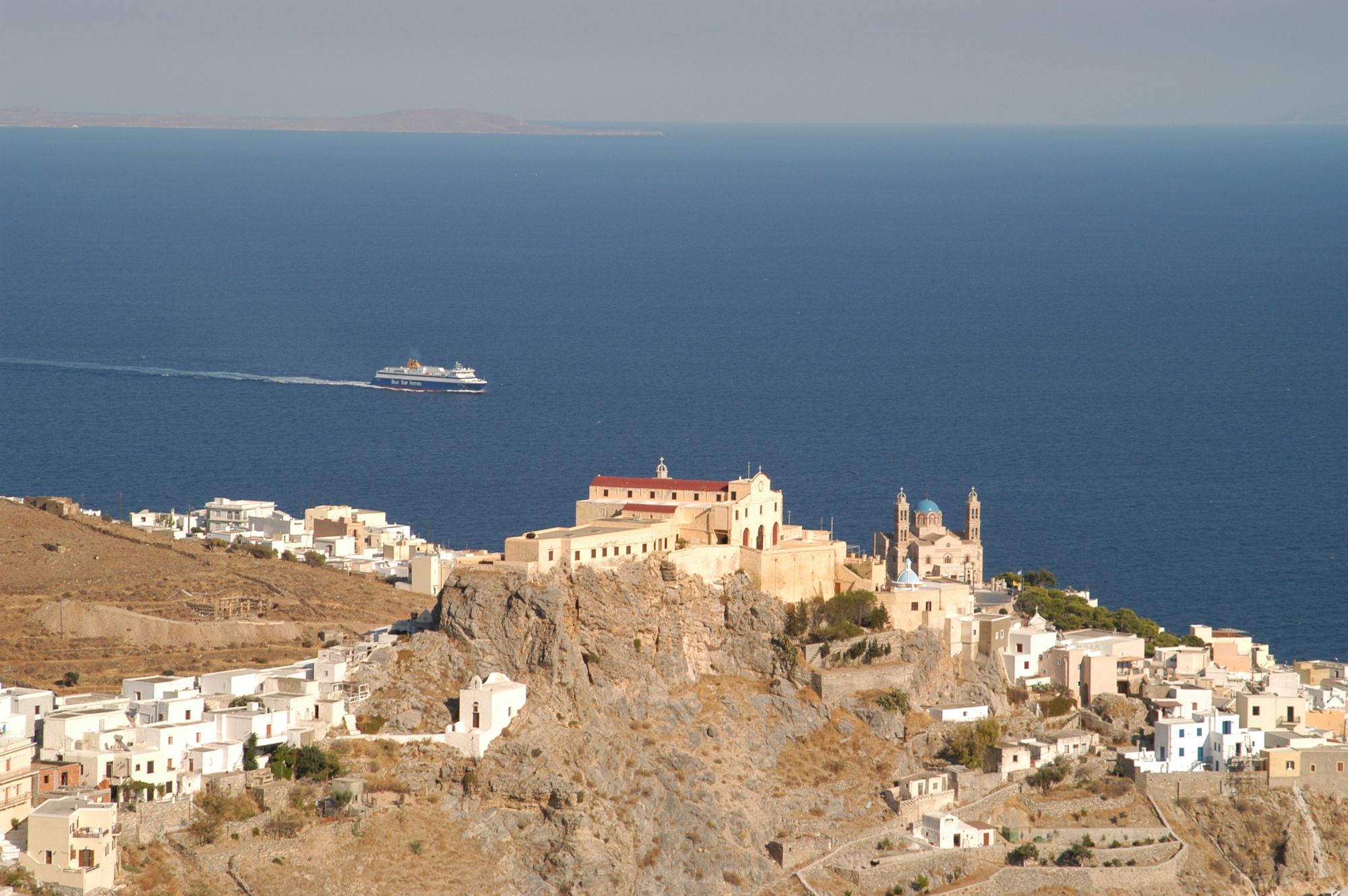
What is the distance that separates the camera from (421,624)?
2837 inches

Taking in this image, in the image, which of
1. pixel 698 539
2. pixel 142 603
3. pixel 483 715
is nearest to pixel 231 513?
pixel 142 603

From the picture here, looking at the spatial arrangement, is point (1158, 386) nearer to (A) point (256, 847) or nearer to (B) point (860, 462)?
(B) point (860, 462)

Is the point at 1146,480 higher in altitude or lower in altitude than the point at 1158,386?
lower

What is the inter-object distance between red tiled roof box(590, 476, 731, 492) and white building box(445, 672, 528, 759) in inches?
432

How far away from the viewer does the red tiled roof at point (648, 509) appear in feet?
239

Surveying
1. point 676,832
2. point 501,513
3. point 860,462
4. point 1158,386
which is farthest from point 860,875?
point 1158,386

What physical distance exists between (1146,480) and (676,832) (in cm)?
6954

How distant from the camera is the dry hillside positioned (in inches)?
3066

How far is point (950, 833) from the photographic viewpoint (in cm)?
6644

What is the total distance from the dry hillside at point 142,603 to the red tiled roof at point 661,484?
1120 centimetres

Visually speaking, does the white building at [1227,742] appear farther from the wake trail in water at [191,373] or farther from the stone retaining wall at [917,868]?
the wake trail in water at [191,373]

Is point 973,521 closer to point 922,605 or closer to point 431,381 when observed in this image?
point 922,605

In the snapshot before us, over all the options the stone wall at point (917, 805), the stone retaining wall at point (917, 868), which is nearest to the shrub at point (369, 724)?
the stone retaining wall at point (917, 868)

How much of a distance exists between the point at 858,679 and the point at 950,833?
6242 millimetres
